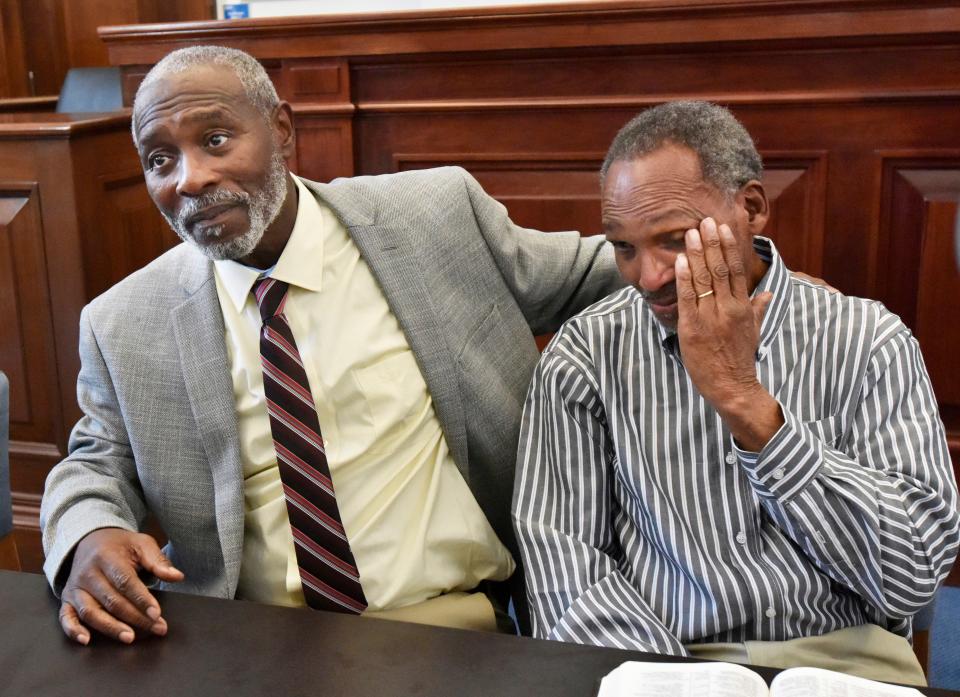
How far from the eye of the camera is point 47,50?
5.64 metres

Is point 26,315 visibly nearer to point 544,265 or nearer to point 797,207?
point 544,265

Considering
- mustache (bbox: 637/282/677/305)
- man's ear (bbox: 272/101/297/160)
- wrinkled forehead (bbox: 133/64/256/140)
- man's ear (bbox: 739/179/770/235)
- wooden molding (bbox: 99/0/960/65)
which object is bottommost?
mustache (bbox: 637/282/677/305)

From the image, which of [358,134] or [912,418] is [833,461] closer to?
[912,418]

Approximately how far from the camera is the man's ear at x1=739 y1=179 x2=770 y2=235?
4.27 ft

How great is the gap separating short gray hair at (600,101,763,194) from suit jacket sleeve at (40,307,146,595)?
780 mm

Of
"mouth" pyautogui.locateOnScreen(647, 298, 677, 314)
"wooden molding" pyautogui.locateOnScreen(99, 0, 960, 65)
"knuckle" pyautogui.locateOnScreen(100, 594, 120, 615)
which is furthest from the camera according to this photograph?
"wooden molding" pyautogui.locateOnScreen(99, 0, 960, 65)

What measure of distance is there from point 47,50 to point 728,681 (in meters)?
5.80

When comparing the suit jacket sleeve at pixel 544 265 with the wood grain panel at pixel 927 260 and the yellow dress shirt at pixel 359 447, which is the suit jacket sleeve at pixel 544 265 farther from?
the wood grain panel at pixel 927 260

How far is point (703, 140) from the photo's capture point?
50.1 inches

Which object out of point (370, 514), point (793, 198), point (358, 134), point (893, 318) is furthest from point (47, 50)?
point (893, 318)

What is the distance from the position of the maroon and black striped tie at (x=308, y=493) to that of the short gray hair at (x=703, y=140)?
1.74 feet

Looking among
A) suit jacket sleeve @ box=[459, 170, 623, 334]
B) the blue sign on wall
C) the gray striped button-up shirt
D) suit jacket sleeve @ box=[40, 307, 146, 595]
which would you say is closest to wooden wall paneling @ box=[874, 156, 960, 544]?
suit jacket sleeve @ box=[459, 170, 623, 334]

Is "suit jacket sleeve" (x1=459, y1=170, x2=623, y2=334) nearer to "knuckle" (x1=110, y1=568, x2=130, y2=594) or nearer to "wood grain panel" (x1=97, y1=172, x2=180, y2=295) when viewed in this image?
"knuckle" (x1=110, y1=568, x2=130, y2=594)

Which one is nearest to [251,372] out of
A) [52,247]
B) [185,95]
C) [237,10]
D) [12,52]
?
[185,95]
